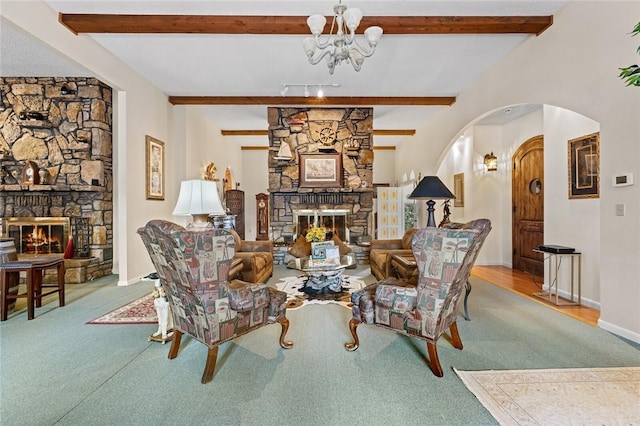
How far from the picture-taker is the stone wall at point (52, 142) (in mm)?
4762

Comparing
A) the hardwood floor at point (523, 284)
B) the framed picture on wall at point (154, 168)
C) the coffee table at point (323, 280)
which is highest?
the framed picture on wall at point (154, 168)

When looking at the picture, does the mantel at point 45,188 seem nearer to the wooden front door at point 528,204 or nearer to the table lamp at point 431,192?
the table lamp at point 431,192

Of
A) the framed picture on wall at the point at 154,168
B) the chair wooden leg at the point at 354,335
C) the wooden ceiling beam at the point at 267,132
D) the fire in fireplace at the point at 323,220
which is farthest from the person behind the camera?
the wooden ceiling beam at the point at 267,132

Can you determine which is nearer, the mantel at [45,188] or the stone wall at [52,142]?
the mantel at [45,188]

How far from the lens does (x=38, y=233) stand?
15.6ft

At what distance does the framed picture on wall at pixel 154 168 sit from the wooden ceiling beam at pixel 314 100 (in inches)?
43.7

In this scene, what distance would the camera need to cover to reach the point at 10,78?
15.8 ft

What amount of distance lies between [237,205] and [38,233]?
183 inches

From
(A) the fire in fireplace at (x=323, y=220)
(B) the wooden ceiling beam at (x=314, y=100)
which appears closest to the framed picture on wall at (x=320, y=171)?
(A) the fire in fireplace at (x=323, y=220)

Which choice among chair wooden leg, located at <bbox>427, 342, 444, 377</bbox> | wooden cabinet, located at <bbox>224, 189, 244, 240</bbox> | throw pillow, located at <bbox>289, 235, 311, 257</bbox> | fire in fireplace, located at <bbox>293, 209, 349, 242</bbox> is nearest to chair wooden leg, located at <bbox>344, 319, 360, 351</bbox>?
chair wooden leg, located at <bbox>427, 342, 444, 377</bbox>

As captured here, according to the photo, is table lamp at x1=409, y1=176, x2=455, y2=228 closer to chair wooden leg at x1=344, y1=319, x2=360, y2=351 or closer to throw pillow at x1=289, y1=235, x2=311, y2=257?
chair wooden leg at x1=344, y1=319, x2=360, y2=351

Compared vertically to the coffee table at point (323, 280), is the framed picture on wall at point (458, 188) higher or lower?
higher

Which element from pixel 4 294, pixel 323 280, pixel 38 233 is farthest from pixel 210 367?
pixel 38 233

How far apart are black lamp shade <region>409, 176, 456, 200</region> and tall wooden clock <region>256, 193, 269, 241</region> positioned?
264 inches
